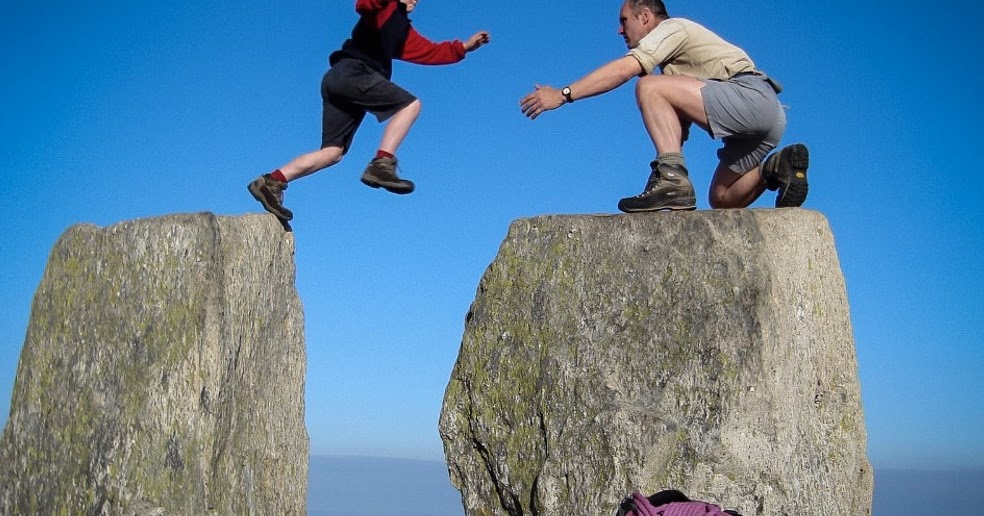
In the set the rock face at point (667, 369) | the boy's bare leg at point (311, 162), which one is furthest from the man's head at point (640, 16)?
the boy's bare leg at point (311, 162)

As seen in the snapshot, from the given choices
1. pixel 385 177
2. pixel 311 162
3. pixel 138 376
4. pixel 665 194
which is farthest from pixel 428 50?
pixel 138 376

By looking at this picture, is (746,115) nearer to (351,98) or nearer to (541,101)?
(541,101)

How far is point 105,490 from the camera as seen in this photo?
245 inches

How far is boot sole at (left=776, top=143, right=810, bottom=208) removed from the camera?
255 inches

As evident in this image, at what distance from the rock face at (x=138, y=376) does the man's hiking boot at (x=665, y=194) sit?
98.9 inches

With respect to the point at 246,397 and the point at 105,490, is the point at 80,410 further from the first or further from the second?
the point at 246,397

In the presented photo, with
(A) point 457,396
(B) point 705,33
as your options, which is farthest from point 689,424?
(B) point 705,33

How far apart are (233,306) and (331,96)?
1860 mm

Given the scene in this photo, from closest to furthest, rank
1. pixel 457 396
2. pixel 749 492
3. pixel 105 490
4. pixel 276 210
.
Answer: pixel 749 492 → pixel 105 490 → pixel 457 396 → pixel 276 210

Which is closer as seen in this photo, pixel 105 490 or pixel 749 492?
pixel 749 492

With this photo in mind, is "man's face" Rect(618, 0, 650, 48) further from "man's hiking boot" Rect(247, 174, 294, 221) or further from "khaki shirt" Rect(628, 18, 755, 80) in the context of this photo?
"man's hiking boot" Rect(247, 174, 294, 221)

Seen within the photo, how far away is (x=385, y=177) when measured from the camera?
7.59m

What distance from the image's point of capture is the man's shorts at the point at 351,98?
7.67m

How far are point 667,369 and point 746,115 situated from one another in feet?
5.76
